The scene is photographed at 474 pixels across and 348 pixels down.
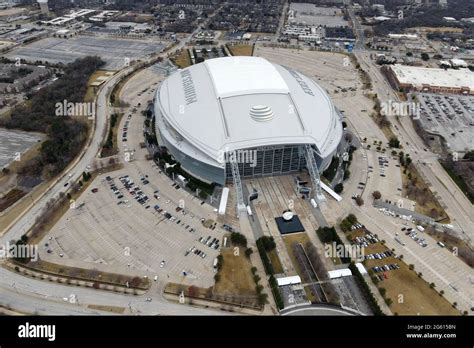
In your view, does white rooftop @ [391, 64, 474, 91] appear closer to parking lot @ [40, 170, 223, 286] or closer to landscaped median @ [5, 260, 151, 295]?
parking lot @ [40, 170, 223, 286]

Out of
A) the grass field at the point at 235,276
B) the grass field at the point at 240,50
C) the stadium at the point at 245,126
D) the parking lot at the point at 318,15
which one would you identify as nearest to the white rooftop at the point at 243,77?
the stadium at the point at 245,126

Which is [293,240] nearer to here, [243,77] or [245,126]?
[245,126]

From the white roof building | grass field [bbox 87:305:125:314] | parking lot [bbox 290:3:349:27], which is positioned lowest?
the white roof building

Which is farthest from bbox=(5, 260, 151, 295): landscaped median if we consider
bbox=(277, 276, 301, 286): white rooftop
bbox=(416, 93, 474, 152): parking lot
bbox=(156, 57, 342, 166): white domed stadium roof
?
bbox=(416, 93, 474, 152): parking lot

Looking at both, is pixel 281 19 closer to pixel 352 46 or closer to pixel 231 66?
pixel 352 46

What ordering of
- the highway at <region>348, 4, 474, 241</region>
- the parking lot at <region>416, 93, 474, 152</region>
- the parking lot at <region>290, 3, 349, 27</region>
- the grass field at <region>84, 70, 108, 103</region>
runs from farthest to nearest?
the parking lot at <region>290, 3, 349, 27</region>
the grass field at <region>84, 70, 108, 103</region>
the parking lot at <region>416, 93, 474, 152</region>
the highway at <region>348, 4, 474, 241</region>

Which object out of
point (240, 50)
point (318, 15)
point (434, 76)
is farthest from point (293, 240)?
point (318, 15)

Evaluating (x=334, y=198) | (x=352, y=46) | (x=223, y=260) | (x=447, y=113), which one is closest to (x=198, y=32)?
(x=352, y=46)

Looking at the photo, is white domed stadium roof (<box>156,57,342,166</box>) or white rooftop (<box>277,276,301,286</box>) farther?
white domed stadium roof (<box>156,57,342,166</box>)
